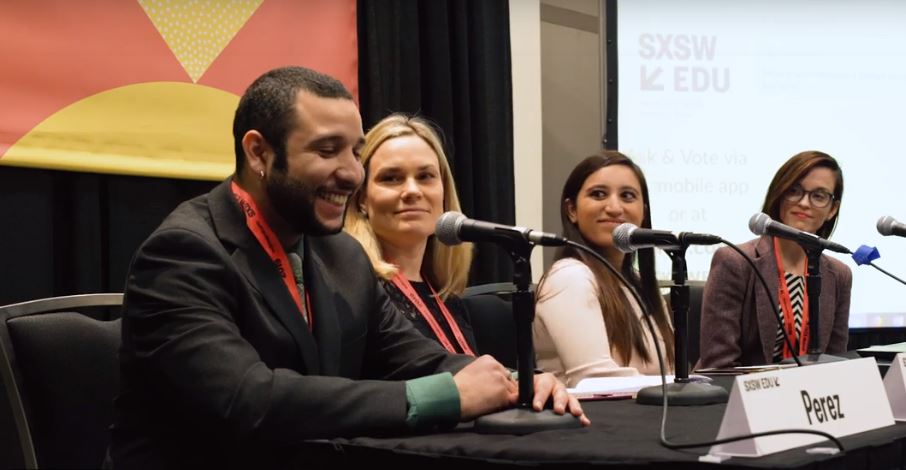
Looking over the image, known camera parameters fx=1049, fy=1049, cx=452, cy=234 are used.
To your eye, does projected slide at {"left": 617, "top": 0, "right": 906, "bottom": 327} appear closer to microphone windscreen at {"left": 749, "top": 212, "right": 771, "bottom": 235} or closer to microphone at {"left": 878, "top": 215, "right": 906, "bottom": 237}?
microphone at {"left": 878, "top": 215, "right": 906, "bottom": 237}

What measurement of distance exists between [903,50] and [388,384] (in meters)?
3.95

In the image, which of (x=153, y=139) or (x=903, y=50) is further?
(x=903, y=50)

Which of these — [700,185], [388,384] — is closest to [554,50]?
[700,185]

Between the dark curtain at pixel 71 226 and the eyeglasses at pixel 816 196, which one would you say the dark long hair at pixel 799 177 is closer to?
the eyeglasses at pixel 816 196

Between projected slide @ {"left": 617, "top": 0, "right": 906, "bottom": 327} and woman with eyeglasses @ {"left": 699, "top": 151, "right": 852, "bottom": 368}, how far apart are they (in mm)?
1091

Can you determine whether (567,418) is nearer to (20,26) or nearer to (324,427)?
(324,427)

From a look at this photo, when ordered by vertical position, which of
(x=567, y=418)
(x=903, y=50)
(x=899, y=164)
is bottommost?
(x=567, y=418)

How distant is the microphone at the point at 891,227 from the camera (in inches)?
102

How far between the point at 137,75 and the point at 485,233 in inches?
83.1

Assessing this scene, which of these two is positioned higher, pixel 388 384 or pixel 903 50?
pixel 903 50

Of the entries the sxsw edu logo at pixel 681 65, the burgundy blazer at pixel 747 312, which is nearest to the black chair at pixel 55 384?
the burgundy blazer at pixel 747 312

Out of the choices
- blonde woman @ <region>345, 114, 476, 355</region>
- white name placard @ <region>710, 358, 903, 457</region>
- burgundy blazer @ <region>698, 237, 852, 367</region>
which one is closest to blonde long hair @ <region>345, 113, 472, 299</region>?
blonde woman @ <region>345, 114, 476, 355</region>

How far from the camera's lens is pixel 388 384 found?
1646 millimetres

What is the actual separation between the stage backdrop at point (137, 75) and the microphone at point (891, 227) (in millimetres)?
2093
